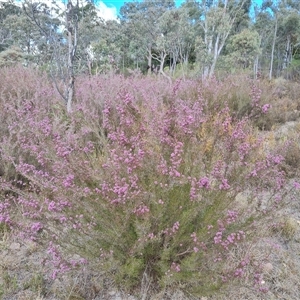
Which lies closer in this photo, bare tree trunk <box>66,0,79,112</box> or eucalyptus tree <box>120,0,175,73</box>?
bare tree trunk <box>66,0,79,112</box>

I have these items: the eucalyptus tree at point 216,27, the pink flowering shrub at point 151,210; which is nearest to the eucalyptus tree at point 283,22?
the eucalyptus tree at point 216,27

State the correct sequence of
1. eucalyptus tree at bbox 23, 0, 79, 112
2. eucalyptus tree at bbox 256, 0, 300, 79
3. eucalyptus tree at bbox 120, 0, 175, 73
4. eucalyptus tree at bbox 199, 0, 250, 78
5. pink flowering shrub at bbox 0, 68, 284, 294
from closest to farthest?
1. pink flowering shrub at bbox 0, 68, 284, 294
2. eucalyptus tree at bbox 23, 0, 79, 112
3. eucalyptus tree at bbox 199, 0, 250, 78
4. eucalyptus tree at bbox 256, 0, 300, 79
5. eucalyptus tree at bbox 120, 0, 175, 73

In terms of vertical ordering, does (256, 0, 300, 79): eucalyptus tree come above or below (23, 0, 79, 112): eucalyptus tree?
above

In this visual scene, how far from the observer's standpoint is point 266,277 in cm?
189

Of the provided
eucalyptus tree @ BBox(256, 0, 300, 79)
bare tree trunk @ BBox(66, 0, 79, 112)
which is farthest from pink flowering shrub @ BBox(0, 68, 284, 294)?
eucalyptus tree @ BBox(256, 0, 300, 79)

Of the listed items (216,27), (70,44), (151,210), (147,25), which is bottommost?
(151,210)

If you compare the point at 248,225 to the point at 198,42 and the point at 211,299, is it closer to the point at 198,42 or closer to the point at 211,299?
the point at 211,299

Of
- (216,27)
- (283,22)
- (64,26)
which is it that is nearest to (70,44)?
(64,26)

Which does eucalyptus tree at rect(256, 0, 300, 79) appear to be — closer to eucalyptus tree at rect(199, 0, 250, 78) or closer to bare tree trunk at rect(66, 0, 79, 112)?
eucalyptus tree at rect(199, 0, 250, 78)

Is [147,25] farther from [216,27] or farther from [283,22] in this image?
[283,22]

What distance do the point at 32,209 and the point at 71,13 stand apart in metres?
2.97

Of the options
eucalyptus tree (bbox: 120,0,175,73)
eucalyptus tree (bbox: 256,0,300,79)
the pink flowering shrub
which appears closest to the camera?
the pink flowering shrub

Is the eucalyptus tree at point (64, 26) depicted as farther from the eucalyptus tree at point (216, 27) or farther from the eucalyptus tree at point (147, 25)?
the eucalyptus tree at point (147, 25)

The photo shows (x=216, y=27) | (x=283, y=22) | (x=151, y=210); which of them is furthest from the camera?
(x=283, y=22)
